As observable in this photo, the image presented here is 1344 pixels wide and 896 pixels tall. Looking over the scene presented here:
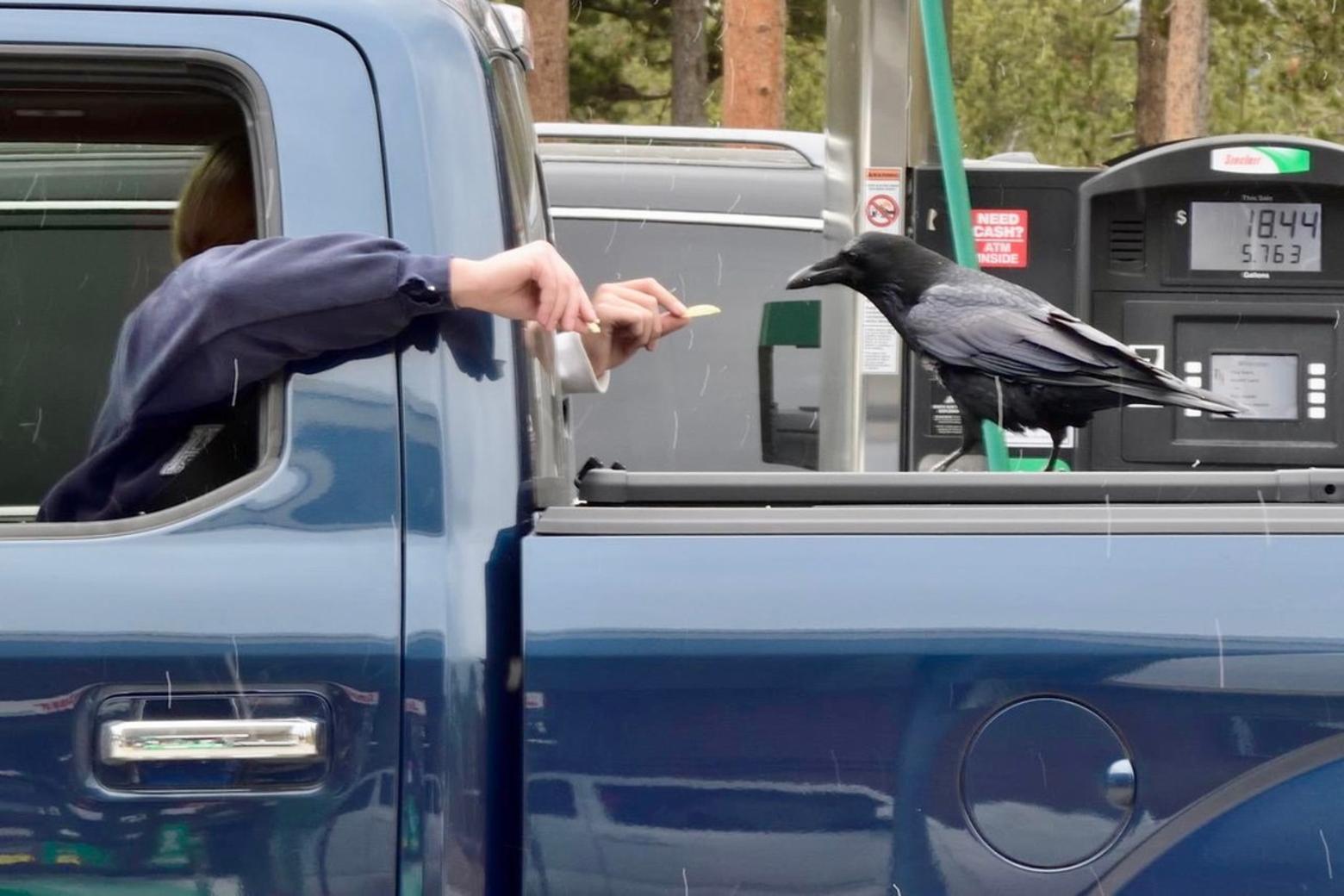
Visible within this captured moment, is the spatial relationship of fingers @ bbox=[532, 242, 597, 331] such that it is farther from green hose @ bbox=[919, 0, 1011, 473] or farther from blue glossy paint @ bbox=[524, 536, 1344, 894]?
green hose @ bbox=[919, 0, 1011, 473]

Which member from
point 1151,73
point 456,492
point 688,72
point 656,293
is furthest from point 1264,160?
point 1151,73

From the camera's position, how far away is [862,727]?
162cm

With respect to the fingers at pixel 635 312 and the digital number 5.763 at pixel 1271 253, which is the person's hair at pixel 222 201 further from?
the digital number 5.763 at pixel 1271 253

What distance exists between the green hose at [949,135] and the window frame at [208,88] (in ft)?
9.04

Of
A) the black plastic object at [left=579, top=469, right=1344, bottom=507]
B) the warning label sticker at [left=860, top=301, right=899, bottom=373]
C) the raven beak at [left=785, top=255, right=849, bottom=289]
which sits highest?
the raven beak at [left=785, top=255, right=849, bottom=289]

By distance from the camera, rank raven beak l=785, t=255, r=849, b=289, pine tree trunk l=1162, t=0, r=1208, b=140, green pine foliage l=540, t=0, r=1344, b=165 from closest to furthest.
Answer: raven beak l=785, t=255, r=849, b=289
pine tree trunk l=1162, t=0, r=1208, b=140
green pine foliage l=540, t=0, r=1344, b=165

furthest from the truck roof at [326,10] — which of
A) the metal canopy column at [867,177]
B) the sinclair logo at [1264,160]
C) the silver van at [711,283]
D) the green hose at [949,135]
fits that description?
the silver van at [711,283]

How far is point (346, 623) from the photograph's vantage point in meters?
1.66

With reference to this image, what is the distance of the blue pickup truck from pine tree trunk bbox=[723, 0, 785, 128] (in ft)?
33.2

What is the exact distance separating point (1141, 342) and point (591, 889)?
3.75m

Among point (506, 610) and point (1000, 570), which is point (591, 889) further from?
point (1000, 570)

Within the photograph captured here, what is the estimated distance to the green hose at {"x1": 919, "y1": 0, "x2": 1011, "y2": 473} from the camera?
4.38 metres

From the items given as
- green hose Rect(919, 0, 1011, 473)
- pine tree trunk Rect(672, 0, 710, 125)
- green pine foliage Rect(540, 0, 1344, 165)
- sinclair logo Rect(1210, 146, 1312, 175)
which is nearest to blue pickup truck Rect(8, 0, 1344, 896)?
green hose Rect(919, 0, 1011, 473)

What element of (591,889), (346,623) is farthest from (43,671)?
(591,889)
